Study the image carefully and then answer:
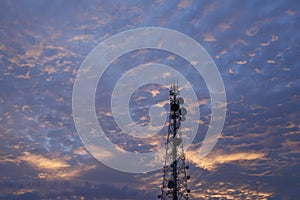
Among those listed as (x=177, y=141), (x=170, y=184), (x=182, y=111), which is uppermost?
(x=182, y=111)

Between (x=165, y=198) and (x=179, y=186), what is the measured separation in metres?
2.49

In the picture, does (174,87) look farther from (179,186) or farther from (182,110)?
(179,186)

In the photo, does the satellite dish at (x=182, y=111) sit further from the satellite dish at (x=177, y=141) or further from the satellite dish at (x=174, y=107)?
the satellite dish at (x=177, y=141)

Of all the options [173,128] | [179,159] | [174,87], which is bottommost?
[179,159]

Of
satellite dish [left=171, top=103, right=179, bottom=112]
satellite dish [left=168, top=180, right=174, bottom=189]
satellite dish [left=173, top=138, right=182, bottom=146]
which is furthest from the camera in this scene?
satellite dish [left=171, top=103, right=179, bottom=112]

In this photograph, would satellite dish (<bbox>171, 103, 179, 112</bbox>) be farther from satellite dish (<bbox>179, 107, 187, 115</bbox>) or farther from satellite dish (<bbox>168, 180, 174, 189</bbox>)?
satellite dish (<bbox>168, 180, 174, 189</bbox>)

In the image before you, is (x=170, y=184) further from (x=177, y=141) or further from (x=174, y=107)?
(x=174, y=107)

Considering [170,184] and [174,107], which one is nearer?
[170,184]

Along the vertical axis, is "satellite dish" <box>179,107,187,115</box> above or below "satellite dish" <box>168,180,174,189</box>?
above

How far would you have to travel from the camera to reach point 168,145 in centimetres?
4956

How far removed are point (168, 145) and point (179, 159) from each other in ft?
8.00

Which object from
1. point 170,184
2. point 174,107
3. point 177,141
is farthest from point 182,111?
point 170,184

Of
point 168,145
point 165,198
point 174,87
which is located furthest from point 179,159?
point 174,87

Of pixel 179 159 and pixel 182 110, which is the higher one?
pixel 182 110
